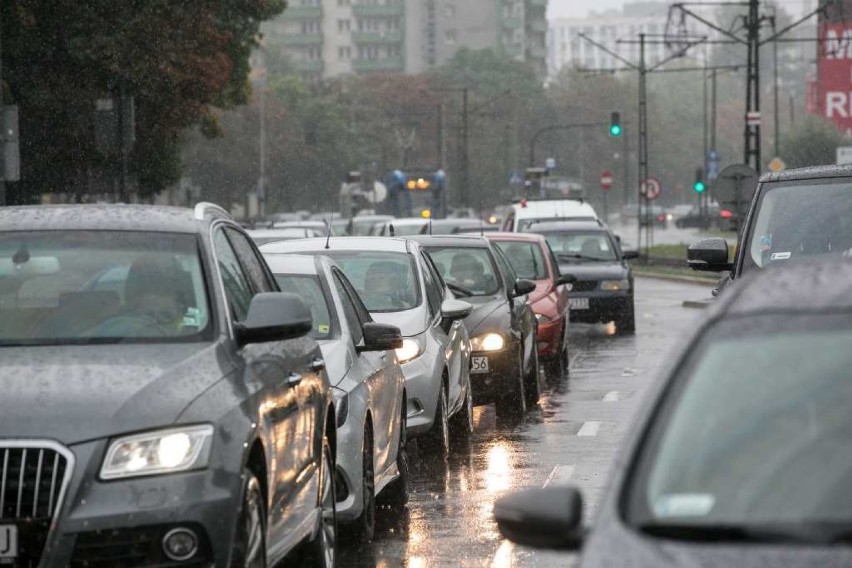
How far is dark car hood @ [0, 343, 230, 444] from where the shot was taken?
6.24 m

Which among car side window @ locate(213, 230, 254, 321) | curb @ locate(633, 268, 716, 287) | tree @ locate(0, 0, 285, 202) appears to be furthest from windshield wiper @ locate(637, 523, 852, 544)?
curb @ locate(633, 268, 716, 287)

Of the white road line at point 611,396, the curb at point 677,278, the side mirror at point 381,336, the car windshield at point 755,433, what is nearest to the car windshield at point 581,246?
the white road line at point 611,396

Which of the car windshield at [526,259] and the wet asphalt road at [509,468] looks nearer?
the wet asphalt road at [509,468]

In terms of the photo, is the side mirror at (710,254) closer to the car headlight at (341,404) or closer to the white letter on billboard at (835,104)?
the car headlight at (341,404)

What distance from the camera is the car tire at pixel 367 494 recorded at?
384 inches

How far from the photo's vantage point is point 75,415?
627 centimetres

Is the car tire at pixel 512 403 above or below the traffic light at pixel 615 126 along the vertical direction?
below

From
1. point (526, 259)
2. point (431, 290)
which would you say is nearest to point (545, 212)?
point (526, 259)

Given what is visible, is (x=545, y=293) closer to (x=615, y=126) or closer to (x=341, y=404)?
(x=341, y=404)

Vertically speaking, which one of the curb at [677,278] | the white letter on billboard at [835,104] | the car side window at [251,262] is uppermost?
the white letter on billboard at [835,104]

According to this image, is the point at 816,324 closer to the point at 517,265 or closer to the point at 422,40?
the point at 517,265

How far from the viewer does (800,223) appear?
12477 mm

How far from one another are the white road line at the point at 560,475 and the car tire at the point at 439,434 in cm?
77

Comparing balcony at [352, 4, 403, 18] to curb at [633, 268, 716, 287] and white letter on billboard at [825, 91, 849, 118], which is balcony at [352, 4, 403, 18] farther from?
curb at [633, 268, 716, 287]
